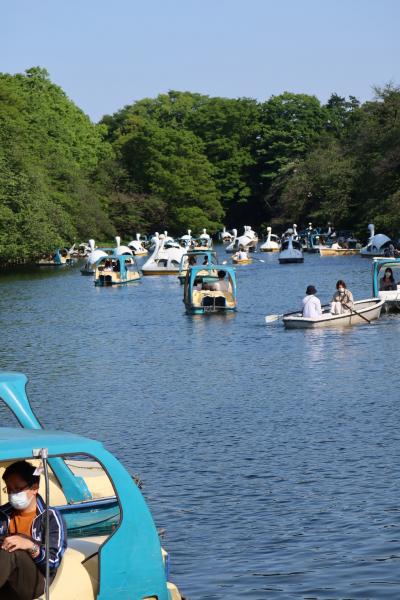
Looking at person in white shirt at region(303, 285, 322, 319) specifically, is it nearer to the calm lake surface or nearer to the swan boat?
the calm lake surface

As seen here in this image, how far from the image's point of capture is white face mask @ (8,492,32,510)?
29.8ft

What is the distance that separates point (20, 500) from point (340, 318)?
29.8 m

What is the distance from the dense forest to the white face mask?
2928 inches

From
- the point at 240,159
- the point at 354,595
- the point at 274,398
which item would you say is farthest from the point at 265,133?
the point at 354,595

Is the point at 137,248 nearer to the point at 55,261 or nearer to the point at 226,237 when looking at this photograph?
the point at 55,261

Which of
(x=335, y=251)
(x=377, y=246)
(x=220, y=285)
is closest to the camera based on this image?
(x=220, y=285)

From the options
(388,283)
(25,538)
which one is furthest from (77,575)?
(388,283)

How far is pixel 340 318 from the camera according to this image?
126 ft

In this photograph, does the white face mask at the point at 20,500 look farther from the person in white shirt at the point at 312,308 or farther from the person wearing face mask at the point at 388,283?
the person wearing face mask at the point at 388,283

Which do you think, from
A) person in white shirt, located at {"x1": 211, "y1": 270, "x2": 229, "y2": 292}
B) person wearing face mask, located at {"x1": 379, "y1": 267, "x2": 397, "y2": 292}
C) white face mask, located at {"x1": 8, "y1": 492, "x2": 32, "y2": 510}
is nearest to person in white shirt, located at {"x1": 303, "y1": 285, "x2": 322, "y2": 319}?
person wearing face mask, located at {"x1": 379, "y1": 267, "x2": 397, "y2": 292}

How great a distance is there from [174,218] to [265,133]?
2006 cm

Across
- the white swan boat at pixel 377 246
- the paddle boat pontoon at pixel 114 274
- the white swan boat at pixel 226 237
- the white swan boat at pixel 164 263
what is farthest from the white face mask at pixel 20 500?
the white swan boat at pixel 226 237

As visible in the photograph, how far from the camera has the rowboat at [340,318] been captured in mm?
37969

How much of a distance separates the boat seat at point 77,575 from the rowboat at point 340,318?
2844 cm
